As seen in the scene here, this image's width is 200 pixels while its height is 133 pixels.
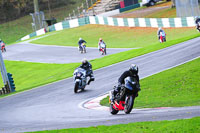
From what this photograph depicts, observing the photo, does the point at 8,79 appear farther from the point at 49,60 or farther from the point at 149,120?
the point at 149,120

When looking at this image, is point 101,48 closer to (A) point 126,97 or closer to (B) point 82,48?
(B) point 82,48

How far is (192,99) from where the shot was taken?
47.2ft

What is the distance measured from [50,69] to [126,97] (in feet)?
73.7

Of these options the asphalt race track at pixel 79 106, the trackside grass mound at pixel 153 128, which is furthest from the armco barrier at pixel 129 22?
the trackside grass mound at pixel 153 128

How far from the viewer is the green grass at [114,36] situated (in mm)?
41481

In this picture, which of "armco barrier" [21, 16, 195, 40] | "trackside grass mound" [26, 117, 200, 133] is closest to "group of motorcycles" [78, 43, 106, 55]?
"armco barrier" [21, 16, 195, 40]

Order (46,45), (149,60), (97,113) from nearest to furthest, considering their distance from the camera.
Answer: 1. (97,113)
2. (149,60)
3. (46,45)

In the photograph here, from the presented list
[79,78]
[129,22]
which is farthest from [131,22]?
[79,78]

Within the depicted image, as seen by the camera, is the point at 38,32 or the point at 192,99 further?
the point at 38,32

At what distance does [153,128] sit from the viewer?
8.95 meters

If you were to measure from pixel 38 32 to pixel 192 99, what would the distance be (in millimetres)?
54852

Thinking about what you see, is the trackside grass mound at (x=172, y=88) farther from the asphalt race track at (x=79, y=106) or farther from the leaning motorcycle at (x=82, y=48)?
the leaning motorcycle at (x=82, y=48)

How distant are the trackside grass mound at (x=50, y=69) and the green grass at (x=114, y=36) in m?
7.09

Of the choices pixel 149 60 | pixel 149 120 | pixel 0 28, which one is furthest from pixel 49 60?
pixel 0 28
